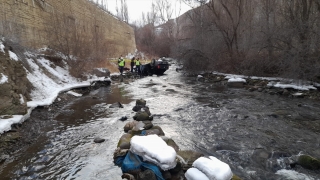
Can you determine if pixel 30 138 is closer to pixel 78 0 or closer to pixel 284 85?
pixel 284 85

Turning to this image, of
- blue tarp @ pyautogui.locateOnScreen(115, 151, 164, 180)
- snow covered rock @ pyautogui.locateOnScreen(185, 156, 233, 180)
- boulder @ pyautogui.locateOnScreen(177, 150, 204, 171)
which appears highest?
snow covered rock @ pyautogui.locateOnScreen(185, 156, 233, 180)

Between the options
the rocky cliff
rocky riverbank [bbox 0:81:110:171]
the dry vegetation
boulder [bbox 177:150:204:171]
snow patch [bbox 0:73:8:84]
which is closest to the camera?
boulder [bbox 177:150:204:171]

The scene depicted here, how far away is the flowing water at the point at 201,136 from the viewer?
163 inches

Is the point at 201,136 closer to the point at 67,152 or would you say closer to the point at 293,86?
the point at 67,152

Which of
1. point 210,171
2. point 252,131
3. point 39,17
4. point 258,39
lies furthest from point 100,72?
point 210,171

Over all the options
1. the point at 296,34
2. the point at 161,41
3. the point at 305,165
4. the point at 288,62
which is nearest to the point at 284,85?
the point at 288,62

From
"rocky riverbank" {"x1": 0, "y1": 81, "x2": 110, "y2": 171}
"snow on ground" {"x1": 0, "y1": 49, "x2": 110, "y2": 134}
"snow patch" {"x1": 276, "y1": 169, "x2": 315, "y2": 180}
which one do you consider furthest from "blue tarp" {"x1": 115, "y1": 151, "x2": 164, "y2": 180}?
"snow on ground" {"x1": 0, "y1": 49, "x2": 110, "y2": 134}

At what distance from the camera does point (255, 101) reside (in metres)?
9.84

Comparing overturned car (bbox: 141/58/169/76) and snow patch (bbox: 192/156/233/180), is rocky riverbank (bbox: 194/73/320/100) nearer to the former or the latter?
overturned car (bbox: 141/58/169/76)

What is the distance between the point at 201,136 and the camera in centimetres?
577

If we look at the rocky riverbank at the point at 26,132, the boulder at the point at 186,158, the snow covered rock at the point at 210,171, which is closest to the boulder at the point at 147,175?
the snow covered rock at the point at 210,171

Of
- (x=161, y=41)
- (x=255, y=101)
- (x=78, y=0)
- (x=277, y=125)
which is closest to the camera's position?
(x=277, y=125)

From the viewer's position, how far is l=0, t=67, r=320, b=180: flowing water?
413 cm

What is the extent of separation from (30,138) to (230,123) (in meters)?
5.64
